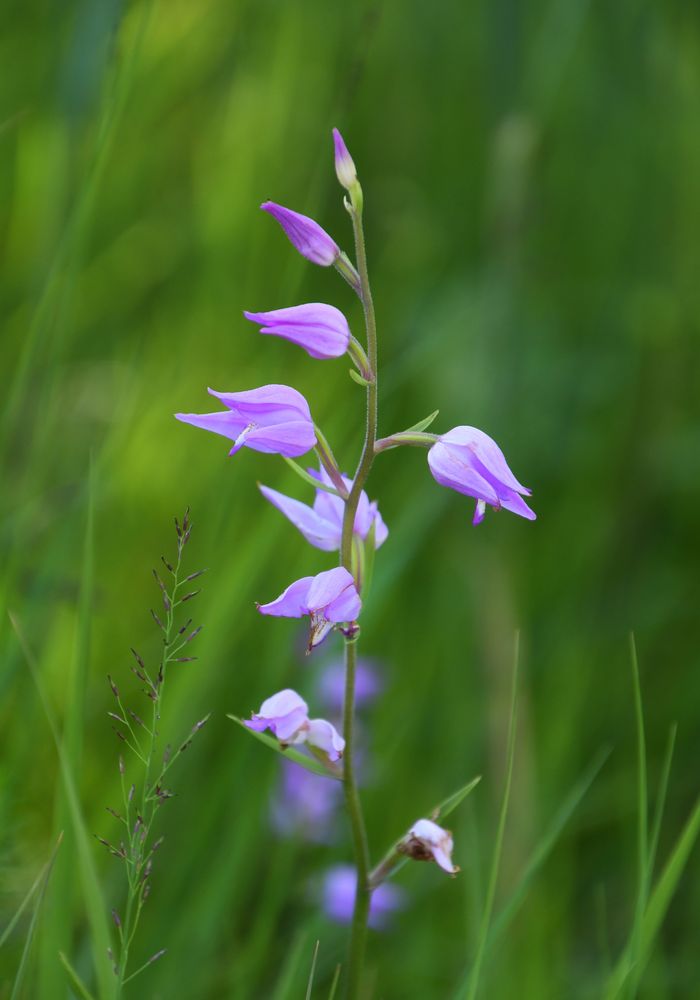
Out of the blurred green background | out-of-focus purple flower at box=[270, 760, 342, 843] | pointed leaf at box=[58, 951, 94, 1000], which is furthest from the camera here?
out-of-focus purple flower at box=[270, 760, 342, 843]

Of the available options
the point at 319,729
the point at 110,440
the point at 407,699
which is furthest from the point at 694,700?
the point at 319,729

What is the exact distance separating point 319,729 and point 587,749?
1.59 metres

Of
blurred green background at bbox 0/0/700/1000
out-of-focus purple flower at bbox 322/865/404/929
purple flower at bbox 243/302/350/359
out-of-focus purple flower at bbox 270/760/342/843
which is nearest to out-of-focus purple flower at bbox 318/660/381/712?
blurred green background at bbox 0/0/700/1000

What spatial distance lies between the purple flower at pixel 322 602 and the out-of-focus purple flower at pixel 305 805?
98 centimetres

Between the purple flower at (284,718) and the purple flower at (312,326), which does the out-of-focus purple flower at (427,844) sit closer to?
the purple flower at (284,718)

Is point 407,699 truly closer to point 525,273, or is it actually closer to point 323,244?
point 525,273

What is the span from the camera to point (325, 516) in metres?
1.28

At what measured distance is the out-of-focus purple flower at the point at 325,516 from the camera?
1.23 m

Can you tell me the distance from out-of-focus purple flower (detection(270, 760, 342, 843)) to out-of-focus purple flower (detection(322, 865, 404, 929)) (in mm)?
102

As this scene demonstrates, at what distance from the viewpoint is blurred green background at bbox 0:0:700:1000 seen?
5.99 feet

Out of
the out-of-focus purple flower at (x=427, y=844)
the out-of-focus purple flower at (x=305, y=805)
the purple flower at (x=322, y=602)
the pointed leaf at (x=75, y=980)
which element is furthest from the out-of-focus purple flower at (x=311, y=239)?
the out-of-focus purple flower at (x=305, y=805)

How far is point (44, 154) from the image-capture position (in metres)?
3.05

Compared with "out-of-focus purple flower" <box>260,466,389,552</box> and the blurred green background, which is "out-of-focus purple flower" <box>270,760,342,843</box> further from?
"out-of-focus purple flower" <box>260,466,389,552</box>

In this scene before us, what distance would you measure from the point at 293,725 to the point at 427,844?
0.19 meters
